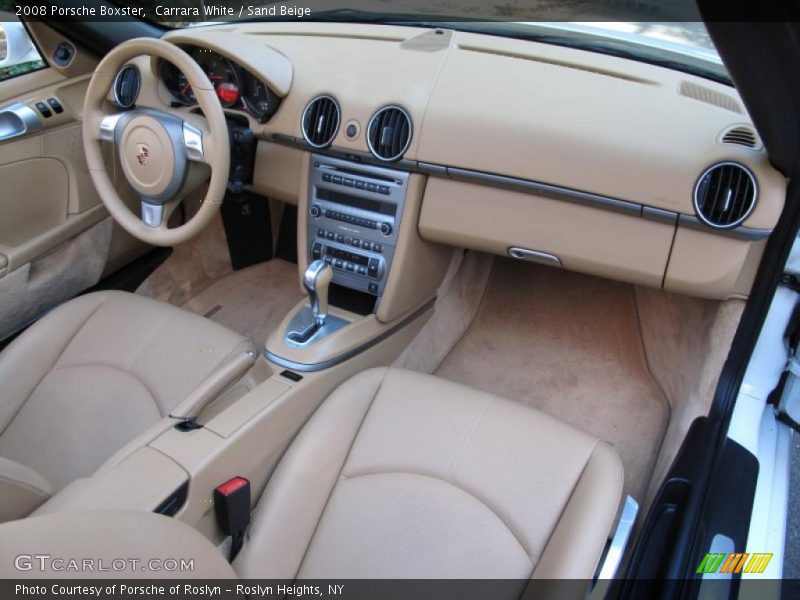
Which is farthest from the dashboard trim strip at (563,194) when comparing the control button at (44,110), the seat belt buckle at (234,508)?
the control button at (44,110)

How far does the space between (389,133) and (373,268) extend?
0.37 meters

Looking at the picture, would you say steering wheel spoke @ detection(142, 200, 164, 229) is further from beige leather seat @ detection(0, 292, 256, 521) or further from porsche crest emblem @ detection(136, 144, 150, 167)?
beige leather seat @ detection(0, 292, 256, 521)

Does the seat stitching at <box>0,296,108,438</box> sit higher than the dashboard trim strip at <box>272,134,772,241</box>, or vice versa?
the dashboard trim strip at <box>272,134,772,241</box>

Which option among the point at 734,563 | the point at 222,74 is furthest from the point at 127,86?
the point at 734,563

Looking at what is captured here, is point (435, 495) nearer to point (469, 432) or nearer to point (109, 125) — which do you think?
point (469, 432)

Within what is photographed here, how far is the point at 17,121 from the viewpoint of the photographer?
6.82 feet

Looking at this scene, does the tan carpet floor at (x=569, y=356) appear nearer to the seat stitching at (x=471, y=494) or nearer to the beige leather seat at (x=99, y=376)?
the seat stitching at (x=471, y=494)

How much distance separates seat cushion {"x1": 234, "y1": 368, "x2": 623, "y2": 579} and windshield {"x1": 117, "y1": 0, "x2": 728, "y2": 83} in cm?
97

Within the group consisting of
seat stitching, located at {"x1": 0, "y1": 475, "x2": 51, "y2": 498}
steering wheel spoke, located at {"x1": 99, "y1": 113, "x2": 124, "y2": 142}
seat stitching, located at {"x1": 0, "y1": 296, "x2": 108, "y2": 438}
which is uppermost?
steering wheel spoke, located at {"x1": 99, "y1": 113, "x2": 124, "y2": 142}

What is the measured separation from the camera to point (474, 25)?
6.55 ft

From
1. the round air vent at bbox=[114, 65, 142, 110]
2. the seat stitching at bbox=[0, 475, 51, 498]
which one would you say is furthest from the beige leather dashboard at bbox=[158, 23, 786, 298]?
the seat stitching at bbox=[0, 475, 51, 498]

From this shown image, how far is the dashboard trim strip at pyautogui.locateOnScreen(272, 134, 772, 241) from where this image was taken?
148cm

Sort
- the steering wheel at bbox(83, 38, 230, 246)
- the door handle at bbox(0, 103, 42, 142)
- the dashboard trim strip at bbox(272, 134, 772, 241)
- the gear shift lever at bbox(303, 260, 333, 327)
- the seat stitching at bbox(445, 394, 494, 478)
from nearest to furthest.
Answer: the seat stitching at bbox(445, 394, 494, 478), the dashboard trim strip at bbox(272, 134, 772, 241), the steering wheel at bbox(83, 38, 230, 246), the gear shift lever at bbox(303, 260, 333, 327), the door handle at bbox(0, 103, 42, 142)

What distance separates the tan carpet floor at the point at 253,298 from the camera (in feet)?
8.38
